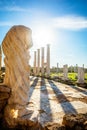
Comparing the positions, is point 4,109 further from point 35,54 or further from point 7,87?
point 35,54

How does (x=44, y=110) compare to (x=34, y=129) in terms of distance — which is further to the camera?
(x=44, y=110)

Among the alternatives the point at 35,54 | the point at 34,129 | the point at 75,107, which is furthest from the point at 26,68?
the point at 35,54

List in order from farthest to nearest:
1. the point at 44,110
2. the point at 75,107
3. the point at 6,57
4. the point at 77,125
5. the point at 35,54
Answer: the point at 35,54, the point at 75,107, the point at 44,110, the point at 6,57, the point at 77,125

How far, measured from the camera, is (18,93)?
13.7 ft

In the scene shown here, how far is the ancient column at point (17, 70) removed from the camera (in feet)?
13.6

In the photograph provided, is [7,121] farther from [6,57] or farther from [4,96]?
[6,57]

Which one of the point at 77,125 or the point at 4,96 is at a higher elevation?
the point at 4,96

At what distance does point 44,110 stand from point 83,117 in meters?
1.53

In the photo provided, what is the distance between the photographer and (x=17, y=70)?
4160 mm

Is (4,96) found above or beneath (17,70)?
beneath

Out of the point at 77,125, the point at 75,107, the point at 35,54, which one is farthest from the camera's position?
the point at 35,54

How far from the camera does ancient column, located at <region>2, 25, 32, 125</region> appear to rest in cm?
416

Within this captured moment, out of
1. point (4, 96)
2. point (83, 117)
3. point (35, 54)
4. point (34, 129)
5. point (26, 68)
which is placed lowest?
point (34, 129)

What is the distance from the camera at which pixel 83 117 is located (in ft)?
11.3
